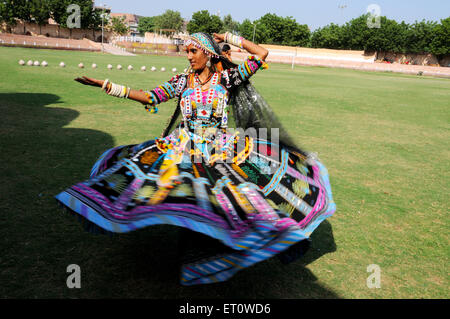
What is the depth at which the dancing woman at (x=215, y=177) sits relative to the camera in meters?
2.63

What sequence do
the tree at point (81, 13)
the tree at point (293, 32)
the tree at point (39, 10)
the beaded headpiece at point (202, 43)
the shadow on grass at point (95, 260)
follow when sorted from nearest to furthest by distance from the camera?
the shadow on grass at point (95, 260)
the beaded headpiece at point (202, 43)
the tree at point (39, 10)
the tree at point (81, 13)
the tree at point (293, 32)

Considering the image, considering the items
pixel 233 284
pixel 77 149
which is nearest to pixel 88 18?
pixel 77 149

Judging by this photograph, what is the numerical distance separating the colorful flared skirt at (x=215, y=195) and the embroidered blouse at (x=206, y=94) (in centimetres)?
20

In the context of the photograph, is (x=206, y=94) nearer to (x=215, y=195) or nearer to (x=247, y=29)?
(x=215, y=195)

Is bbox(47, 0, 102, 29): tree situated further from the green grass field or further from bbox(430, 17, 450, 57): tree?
bbox(430, 17, 450, 57): tree

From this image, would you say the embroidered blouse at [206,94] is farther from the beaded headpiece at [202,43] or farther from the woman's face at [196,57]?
the beaded headpiece at [202,43]

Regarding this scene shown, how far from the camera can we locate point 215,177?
129 inches

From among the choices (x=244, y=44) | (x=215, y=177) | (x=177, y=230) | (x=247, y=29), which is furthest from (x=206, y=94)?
(x=247, y=29)

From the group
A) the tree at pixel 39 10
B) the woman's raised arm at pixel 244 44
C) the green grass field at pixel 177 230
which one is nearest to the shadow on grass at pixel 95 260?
the green grass field at pixel 177 230

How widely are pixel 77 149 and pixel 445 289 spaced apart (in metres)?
6.37

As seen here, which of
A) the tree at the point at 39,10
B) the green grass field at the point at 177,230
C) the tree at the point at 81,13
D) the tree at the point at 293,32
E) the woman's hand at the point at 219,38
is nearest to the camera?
the green grass field at the point at 177,230

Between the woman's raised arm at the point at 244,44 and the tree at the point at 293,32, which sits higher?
the tree at the point at 293,32

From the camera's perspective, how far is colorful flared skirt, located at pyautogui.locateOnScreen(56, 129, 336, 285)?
2605 millimetres
